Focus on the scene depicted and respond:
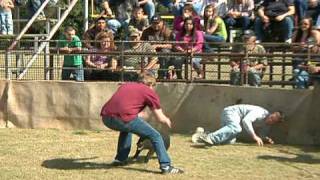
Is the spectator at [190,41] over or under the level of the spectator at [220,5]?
under

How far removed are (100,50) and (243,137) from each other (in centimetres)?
345

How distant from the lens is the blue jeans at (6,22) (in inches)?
639

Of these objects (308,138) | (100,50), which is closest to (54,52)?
(100,50)

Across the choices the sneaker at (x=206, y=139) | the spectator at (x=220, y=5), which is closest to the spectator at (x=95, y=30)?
the spectator at (x=220, y=5)

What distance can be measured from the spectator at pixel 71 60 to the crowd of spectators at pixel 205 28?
7.9 inches

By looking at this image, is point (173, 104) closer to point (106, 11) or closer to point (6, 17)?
point (106, 11)

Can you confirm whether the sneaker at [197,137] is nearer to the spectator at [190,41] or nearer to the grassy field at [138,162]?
the grassy field at [138,162]

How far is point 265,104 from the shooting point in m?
12.4

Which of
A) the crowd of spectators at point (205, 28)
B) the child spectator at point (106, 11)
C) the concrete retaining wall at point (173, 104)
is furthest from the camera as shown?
the child spectator at point (106, 11)

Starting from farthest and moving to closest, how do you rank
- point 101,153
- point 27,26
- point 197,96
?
point 27,26 < point 197,96 < point 101,153

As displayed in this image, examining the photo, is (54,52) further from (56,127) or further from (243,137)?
(243,137)

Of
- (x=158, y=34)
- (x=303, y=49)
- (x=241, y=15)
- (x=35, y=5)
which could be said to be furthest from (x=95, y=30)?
(x=303, y=49)

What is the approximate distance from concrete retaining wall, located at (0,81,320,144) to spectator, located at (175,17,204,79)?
0.61 m

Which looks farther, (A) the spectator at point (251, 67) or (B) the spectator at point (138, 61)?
(B) the spectator at point (138, 61)
